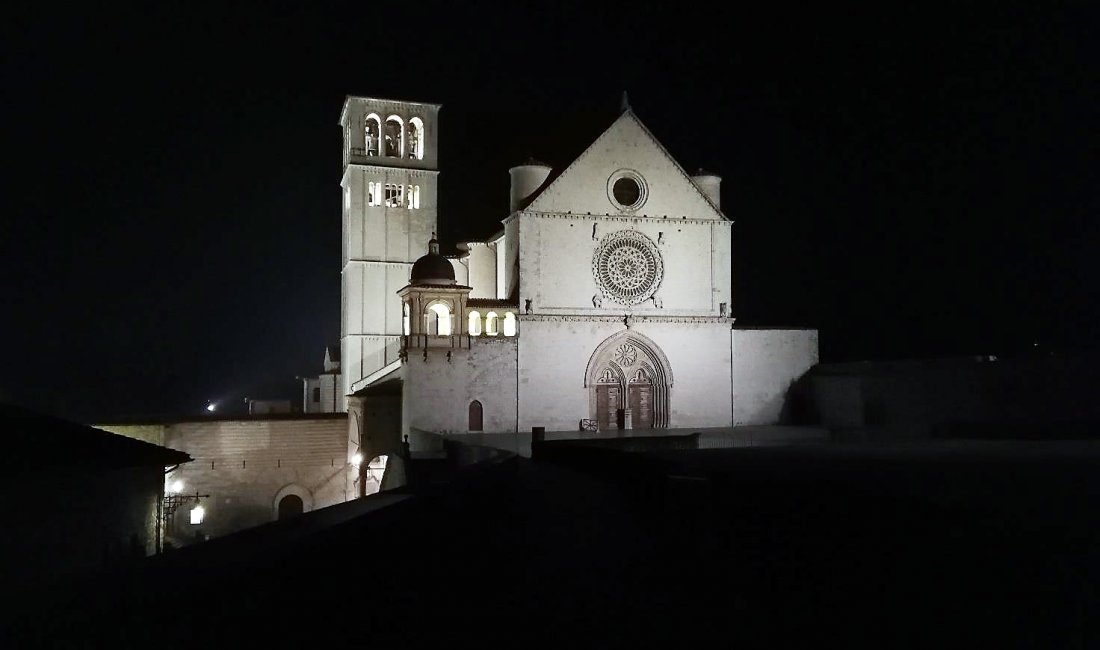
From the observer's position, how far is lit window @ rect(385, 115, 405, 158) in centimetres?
4800

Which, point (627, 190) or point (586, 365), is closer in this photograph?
point (586, 365)

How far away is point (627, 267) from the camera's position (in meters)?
40.2

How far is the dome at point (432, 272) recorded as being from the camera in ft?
125

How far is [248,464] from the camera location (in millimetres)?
40750

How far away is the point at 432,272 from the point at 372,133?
13716 mm

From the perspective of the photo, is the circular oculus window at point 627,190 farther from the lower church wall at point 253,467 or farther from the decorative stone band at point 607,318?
the lower church wall at point 253,467

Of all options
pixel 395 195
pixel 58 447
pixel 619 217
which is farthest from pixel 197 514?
pixel 619 217

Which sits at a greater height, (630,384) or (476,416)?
(630,384)

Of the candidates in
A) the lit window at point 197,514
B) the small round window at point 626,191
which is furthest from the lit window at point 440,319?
the lit window at point 197,514

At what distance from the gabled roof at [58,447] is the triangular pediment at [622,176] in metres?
21.6

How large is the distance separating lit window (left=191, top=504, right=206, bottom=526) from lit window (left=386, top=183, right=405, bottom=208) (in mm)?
18450

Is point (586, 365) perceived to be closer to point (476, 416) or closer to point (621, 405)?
point (621, 405)

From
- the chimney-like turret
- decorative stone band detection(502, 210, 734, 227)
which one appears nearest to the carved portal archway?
decorative stone band detection(502, 210, 734, 227)

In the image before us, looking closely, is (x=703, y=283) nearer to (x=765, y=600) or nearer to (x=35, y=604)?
(x=765, y=600)
